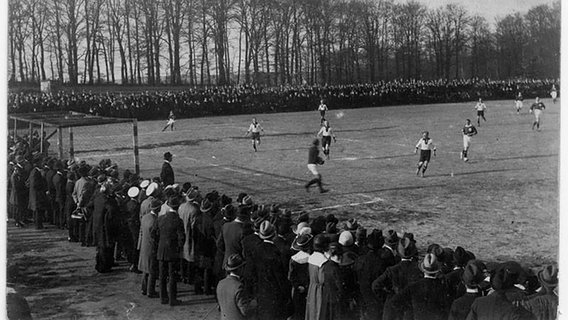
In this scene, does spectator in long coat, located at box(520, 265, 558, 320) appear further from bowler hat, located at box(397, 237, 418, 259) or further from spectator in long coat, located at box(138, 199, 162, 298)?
spectator in long coat, located at box(138, 199, 162, 298)

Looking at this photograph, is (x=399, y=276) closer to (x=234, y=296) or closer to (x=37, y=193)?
(x=234, y=296)

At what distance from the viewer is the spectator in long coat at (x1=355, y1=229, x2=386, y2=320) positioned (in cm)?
714

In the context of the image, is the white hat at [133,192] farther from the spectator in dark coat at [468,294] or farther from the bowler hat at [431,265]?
the spectator in dark coat at [468,294]

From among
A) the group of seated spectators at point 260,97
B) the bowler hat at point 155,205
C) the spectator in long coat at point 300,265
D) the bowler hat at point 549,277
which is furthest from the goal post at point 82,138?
the bowler hat at point 549,277

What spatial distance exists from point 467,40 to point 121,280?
5287 cm

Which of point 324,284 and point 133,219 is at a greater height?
point 133,219

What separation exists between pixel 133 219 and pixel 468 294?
6.74m

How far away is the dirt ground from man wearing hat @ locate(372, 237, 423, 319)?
7.39ft

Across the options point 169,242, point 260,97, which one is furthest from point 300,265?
point 260,97

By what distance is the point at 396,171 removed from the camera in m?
21.1

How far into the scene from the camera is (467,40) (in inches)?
2271

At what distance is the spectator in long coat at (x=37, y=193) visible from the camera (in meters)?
13.9

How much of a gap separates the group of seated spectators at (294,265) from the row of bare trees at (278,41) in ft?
44.1

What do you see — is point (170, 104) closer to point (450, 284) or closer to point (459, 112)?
point (459, 112)
